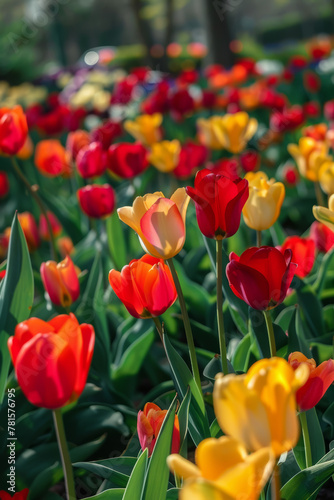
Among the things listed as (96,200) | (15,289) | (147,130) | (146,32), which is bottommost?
(146,32)

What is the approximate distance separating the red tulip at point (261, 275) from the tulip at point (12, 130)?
102cm

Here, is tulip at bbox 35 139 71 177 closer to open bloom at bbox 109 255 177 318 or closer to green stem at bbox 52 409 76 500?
open bloom at bbox 109 255 177 318

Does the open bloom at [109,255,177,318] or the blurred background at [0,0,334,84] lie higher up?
the open bloom at [109,255,177,318]

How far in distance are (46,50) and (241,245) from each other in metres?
32.0

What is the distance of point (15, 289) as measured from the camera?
48.1 inches

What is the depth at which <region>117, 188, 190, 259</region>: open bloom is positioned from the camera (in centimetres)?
88

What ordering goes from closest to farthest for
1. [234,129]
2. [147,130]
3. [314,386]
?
[314,386], [234,129], [147,130]

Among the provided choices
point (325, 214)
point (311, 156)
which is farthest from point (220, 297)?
point (311, 156)

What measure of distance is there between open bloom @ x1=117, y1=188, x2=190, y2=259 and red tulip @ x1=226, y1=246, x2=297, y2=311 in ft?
0.32

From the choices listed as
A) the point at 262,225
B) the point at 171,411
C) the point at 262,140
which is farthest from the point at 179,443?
the point at 262,140

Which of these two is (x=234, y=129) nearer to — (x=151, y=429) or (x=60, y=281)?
(x=60, y=281)

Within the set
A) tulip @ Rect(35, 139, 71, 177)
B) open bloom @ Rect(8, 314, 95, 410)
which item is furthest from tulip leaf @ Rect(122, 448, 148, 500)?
tulip @ Rect(35, 139, 71, 177)

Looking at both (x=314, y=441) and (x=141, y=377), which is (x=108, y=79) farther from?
(x=314, y=441)

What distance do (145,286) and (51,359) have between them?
0.28m
